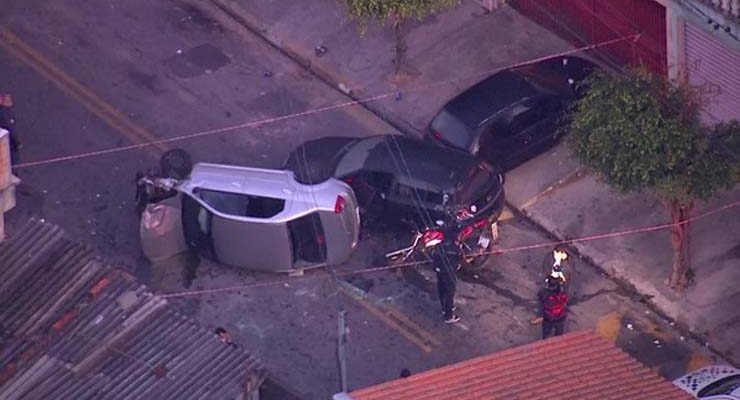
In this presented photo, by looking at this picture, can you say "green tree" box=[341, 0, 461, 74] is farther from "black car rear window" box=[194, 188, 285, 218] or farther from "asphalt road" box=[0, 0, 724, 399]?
"black car rear window" box=[194, 188, 285, 218]

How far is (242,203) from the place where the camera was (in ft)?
85.1

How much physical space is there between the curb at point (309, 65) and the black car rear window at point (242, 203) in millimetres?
3937

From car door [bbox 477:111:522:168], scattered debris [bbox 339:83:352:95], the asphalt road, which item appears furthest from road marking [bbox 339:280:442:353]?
scattered debris [bbox 339:83:352:95]

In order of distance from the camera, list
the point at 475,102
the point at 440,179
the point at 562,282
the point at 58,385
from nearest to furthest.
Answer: the point at 58,385 < the point at 562,282 < the point at 440,179 < the point at 475,102

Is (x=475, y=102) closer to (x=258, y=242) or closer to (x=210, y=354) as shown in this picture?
(x=258, y=242)

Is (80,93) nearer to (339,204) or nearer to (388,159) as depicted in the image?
(388,159)

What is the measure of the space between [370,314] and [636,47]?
22.1ft

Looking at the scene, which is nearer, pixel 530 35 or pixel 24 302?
pixel 24 302

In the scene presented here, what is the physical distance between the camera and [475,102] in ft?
91.6

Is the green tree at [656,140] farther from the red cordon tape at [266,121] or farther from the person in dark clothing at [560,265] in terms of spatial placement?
the red cordon tape at [266,121]

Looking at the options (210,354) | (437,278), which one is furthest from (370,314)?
(210,354)

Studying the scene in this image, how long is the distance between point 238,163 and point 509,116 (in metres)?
4.27

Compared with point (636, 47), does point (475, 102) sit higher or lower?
lower

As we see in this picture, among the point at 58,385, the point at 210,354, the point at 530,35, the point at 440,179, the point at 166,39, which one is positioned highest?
the point at 530,35
